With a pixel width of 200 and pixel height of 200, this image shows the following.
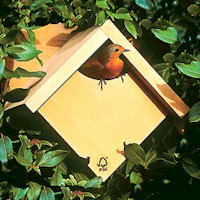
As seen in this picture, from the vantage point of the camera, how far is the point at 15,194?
139 centimetres

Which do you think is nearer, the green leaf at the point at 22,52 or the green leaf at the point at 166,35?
the green leaf at the point at 22,52

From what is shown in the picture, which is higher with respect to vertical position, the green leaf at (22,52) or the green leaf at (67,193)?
the green leaf at (22,52)

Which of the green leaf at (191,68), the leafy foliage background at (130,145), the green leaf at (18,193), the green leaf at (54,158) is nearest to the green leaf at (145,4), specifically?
the leafy foliage background at (130,145)

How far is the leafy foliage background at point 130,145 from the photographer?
1.40 m

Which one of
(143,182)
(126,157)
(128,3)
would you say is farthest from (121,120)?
(128,3)

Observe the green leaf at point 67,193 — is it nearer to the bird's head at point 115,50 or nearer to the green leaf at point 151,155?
the green leaf at point 151,155

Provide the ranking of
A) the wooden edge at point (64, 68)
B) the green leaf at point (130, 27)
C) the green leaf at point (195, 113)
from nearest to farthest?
the wooden edge at point (64, 68) < the green leaf at point (195, 113) < the green leaf at point (130, 27)

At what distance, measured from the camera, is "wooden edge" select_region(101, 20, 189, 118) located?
4.66 ft

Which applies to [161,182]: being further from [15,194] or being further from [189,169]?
[15,194]

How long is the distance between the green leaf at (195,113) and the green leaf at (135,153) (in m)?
0.14

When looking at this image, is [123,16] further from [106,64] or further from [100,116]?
[100,116]

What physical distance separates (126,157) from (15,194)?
0.88 ft

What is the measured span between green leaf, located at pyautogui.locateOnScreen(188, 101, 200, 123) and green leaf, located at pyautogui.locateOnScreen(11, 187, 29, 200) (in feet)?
1.34

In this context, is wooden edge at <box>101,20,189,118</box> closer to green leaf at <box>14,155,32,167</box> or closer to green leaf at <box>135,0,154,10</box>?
green leaf at <box>135,0,154,10</box>
